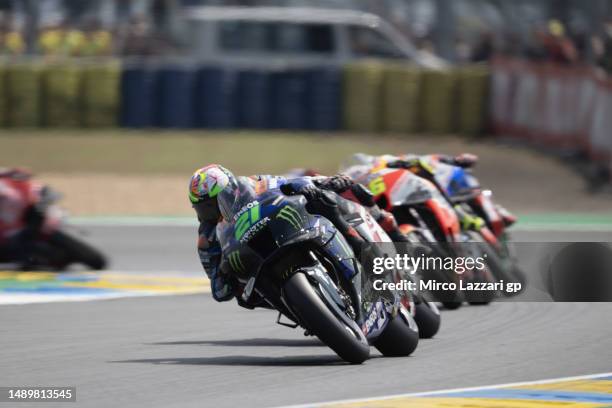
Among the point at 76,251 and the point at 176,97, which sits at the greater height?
the point at 76,251

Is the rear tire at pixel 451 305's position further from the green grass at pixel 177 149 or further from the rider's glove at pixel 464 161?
the green grass at pixel 177 149

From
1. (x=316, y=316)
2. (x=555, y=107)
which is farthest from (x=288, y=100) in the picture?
(x=316, y=316)

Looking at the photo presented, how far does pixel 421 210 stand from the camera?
11258 mm

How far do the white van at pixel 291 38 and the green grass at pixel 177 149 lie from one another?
76.3 inches

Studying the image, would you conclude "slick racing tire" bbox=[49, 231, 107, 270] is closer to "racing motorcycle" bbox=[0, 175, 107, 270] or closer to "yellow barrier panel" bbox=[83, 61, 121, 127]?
"racing motorcycle" bbox=[0, 175, 107, 270]

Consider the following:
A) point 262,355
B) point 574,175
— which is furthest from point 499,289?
point 574,175

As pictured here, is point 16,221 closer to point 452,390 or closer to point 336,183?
point 336,183

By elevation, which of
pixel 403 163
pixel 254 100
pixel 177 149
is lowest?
pixel 177 149

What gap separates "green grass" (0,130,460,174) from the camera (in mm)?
24453

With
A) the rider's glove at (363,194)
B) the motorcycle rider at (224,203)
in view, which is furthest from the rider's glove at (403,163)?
the motorcycle rider at (224,203)

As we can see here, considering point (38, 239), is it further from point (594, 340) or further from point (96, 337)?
point (594, 340)

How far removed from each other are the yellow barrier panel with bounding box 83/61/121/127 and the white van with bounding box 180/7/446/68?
2.12 m

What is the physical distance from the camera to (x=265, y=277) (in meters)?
8.45

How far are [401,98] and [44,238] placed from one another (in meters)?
12.4
